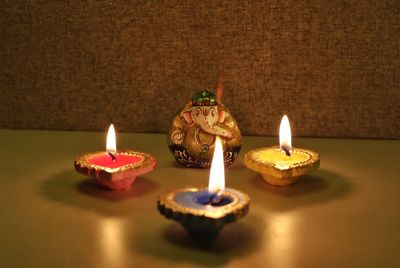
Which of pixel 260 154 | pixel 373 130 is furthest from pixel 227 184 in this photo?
pixel 373 130

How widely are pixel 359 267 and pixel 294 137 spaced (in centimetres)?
56

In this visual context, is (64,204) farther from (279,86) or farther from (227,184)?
(279,86)

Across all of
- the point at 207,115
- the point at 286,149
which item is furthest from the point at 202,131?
the point at 286,149

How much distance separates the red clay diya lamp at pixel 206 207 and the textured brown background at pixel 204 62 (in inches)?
18.4

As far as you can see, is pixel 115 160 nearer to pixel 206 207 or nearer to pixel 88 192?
pixel 88 192

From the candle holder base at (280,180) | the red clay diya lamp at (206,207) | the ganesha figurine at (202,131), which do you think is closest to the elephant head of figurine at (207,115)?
Answer: the ganesha figurine at (202,131)

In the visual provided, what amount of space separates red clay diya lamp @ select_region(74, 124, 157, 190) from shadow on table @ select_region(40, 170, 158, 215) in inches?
0.6

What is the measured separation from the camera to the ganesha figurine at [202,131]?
2.47ft

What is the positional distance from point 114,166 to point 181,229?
175 mm

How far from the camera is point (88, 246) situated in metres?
0.50

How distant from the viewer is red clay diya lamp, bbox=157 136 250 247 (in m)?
0.47

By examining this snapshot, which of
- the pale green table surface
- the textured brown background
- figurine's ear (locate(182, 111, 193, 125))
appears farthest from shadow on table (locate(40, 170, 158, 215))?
the textured brown background

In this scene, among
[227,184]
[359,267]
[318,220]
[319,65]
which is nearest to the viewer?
[359,267]

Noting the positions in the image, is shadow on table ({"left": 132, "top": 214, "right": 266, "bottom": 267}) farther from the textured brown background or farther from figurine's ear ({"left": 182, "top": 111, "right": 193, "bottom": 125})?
the textured brown background
